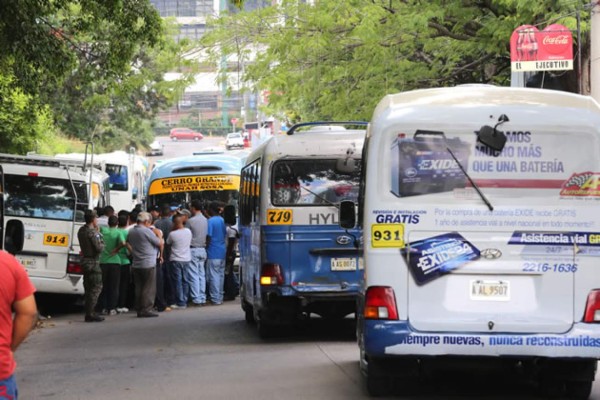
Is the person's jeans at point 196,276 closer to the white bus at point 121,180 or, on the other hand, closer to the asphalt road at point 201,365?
the asphalt road at point 201,365

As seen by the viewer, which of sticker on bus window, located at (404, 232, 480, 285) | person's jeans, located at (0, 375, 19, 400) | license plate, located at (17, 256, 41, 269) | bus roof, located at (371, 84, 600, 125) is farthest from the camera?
license plate, located at (17, 256, 41, 269)

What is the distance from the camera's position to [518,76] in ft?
67.4

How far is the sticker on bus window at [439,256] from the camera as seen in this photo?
9.03 metres

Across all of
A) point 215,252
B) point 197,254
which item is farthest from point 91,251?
point 215,252

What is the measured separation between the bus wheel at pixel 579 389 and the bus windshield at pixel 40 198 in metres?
11.8

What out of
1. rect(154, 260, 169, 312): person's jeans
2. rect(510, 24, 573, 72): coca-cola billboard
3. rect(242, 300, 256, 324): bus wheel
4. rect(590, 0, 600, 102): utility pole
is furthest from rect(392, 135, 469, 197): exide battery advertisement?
rect(154, 260, 169, 312): person's jeans

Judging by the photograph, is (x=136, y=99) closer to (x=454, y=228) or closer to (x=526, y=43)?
(x=526, y=43)

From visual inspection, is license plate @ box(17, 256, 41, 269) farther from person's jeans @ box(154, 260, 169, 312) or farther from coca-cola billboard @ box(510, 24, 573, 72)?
coca-cola billboard @ box(510, 24, 573, 72)

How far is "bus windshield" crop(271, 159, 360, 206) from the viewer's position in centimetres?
1445

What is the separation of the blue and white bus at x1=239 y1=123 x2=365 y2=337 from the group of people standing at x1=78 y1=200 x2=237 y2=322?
15.5 feet

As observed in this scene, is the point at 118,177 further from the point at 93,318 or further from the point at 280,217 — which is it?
the point at 280,217

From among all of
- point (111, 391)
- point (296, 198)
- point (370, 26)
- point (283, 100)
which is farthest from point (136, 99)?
point (111, 391)

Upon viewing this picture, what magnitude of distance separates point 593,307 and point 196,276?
43.8 ft

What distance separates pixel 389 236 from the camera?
29.9 feet
